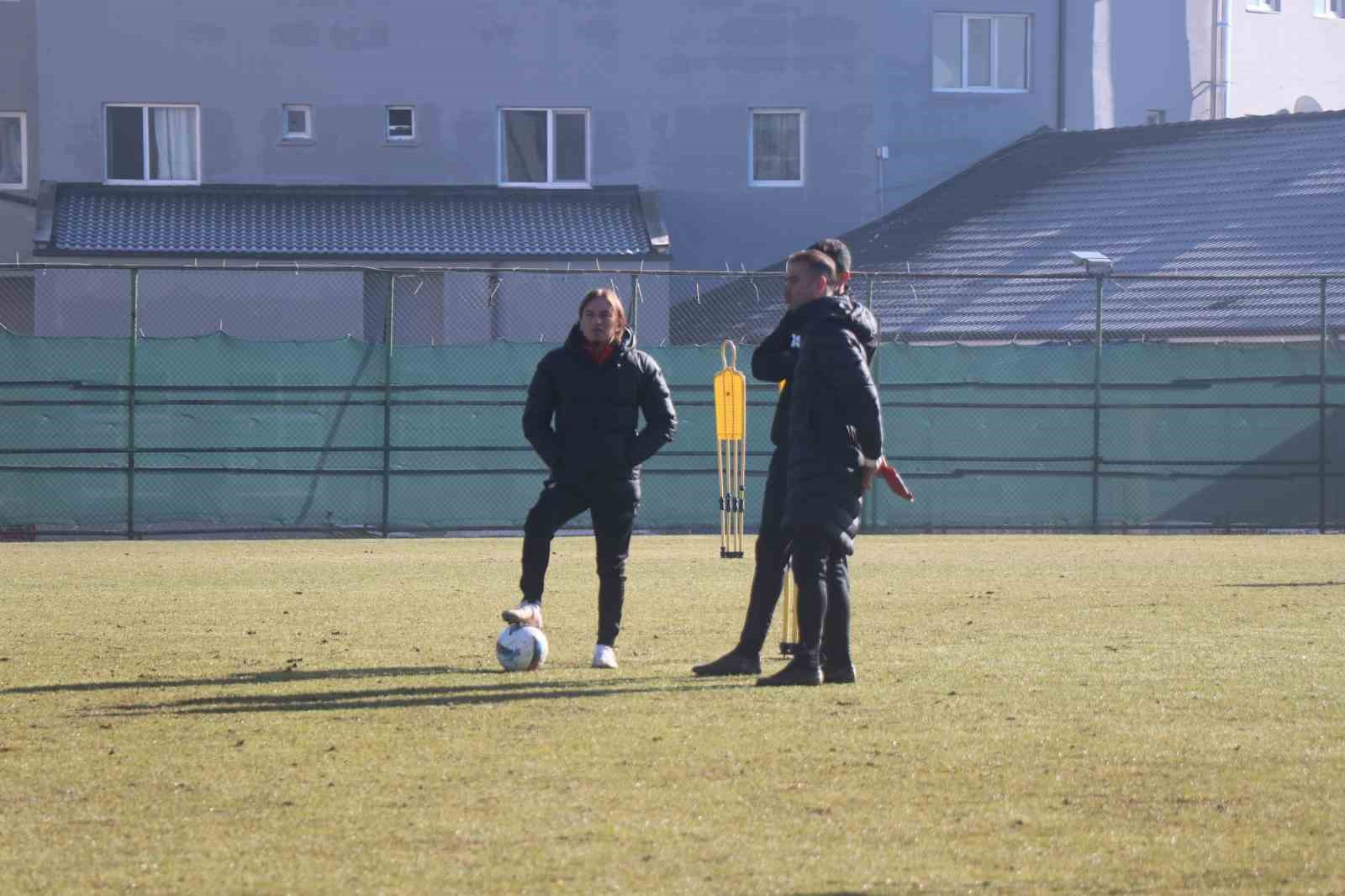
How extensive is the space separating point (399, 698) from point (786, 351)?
2.33 meters

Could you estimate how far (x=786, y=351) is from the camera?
9375mm

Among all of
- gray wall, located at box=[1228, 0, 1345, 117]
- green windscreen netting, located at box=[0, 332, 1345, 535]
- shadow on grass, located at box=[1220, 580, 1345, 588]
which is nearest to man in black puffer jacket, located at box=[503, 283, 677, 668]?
shadow on grass, located at box=[1220, 580, 1345, 588]

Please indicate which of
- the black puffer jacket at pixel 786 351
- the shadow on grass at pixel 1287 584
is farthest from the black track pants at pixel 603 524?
the shadow on grass at pixel 1287 584

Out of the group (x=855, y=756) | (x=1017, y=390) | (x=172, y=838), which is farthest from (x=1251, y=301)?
(x=172, y=838)

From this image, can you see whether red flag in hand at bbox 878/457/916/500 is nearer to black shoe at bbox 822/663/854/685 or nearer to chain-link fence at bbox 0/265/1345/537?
black shoe at bbox 822/663/854/685

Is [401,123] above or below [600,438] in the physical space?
above

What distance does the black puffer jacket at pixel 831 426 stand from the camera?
29.1ft

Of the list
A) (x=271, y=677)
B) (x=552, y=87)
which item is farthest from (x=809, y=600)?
(x=552, y=87)

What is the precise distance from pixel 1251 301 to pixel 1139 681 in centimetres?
2070

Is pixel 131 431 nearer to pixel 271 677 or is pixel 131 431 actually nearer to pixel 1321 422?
pixel 271 677

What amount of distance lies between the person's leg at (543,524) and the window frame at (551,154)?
25684 millimetres

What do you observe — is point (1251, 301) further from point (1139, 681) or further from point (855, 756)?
point (855, 756)

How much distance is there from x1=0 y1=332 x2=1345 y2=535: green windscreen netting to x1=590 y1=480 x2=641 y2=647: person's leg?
12.6 m

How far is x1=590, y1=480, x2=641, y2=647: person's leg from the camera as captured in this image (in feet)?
32.6
